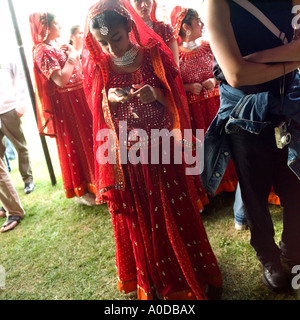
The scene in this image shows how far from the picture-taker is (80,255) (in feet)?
8.20

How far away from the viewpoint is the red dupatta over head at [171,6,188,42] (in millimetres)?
2395

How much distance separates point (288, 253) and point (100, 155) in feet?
4.45

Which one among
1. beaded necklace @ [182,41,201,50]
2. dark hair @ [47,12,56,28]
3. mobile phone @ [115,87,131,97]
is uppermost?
dark hair @ [47,12,56,28]

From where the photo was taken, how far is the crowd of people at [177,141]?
1.26m

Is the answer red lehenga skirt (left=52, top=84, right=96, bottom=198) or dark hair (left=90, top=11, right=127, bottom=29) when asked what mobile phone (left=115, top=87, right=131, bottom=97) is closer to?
dark hair (left=90, top=11, right=127, bottom=29)

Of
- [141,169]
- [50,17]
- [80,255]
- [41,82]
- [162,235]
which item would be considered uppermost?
[50,17]

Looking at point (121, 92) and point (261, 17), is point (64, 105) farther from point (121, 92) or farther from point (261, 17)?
point (261, 17)

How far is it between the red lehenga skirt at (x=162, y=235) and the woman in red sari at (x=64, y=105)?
152cm

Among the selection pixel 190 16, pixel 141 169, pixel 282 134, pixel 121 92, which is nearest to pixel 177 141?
pixel 141 169

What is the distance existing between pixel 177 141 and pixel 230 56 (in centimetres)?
55

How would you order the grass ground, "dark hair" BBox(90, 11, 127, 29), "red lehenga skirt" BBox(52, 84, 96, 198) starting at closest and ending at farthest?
"dark hair" BBox(90, 11, 127, 29) < the grass ground < "red lehenga skirt" BBox(52, 84, 96, 198)

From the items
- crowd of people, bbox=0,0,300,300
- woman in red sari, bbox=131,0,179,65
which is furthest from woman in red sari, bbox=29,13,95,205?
crowd of people, bbox=0,0,300,300

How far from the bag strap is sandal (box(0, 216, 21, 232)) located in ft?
10.2
